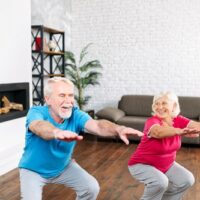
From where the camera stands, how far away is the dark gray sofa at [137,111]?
18.1 feet

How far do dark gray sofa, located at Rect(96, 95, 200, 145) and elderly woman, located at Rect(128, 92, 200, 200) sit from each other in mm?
2844

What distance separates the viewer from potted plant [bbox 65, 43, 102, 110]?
647 cm

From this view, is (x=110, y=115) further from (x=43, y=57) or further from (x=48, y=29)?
(x=48, y=29)

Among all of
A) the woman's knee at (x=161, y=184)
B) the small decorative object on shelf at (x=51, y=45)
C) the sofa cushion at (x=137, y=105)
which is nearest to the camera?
the woman's knee at (x=161, y=184)

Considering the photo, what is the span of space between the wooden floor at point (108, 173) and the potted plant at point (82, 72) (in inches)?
47.7

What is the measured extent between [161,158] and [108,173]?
1.52 metres

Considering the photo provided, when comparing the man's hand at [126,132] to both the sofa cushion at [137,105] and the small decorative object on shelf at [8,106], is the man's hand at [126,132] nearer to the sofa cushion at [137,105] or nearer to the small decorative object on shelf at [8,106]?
the small decorative object on shelf at [8,106]

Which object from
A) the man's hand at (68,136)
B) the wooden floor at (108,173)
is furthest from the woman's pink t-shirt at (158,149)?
the man's hand at (68,136)

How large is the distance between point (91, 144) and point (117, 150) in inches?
23.4

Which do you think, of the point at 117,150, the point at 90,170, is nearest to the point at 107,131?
the point at 90,170

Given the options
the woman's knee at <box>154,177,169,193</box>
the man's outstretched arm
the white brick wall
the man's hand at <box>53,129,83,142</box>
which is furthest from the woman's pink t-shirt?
the white brick wall

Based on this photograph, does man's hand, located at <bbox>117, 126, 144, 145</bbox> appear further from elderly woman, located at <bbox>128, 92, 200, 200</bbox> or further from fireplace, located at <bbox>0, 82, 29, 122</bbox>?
fireplace, located at <bbox>0, 82, 29, 122</bbox>

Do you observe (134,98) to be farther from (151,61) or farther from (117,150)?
(117,150)

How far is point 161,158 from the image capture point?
8.18 feet
